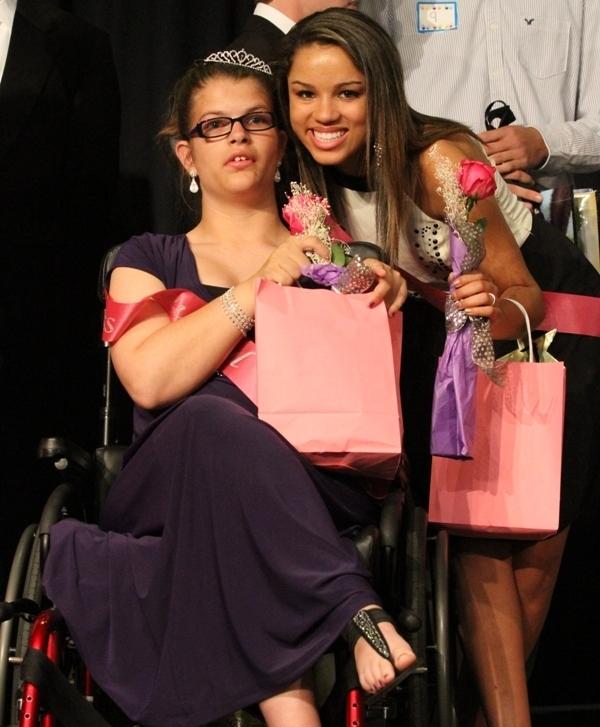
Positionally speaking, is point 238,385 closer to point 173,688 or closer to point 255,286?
point 255,286

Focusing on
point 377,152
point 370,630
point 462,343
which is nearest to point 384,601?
point 370,630

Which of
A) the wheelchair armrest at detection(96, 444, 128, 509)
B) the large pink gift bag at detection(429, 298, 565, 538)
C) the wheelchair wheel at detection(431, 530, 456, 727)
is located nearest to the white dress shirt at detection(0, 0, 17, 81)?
the wheelchair armrest at detection(96, 444, 128, 509)

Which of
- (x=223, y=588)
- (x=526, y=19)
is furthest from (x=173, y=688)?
(x=526, y=19)

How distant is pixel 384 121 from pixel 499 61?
1.00m

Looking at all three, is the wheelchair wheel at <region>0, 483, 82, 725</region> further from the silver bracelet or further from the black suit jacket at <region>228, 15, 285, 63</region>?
the black suit jacket at <region>228, 15, 285, 63</region>

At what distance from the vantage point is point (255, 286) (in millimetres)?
2480

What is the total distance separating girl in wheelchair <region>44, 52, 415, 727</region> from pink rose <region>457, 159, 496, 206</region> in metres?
0.21

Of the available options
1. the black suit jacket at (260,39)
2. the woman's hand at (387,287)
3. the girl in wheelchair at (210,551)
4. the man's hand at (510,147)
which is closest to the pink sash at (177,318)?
the girl in wheelchair at (210,551)

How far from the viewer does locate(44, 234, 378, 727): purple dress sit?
2234 mm

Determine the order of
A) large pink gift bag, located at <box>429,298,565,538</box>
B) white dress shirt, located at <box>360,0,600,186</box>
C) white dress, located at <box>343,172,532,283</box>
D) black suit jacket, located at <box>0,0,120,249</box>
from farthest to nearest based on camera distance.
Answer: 1. white dress shirt, located at <box>360,0,600,186</box>
2. black suit jacket, located at <box>0,0,120,249</box>
3. white dress, located at <box>343,172,532,283</box>
4. large pink gift bag, located at <box>429,298,565,538</box>

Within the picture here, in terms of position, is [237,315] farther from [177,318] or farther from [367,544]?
[367,544]

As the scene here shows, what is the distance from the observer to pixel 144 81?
3494mm

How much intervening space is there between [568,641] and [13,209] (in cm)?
187

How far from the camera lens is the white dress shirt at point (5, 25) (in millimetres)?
3049
